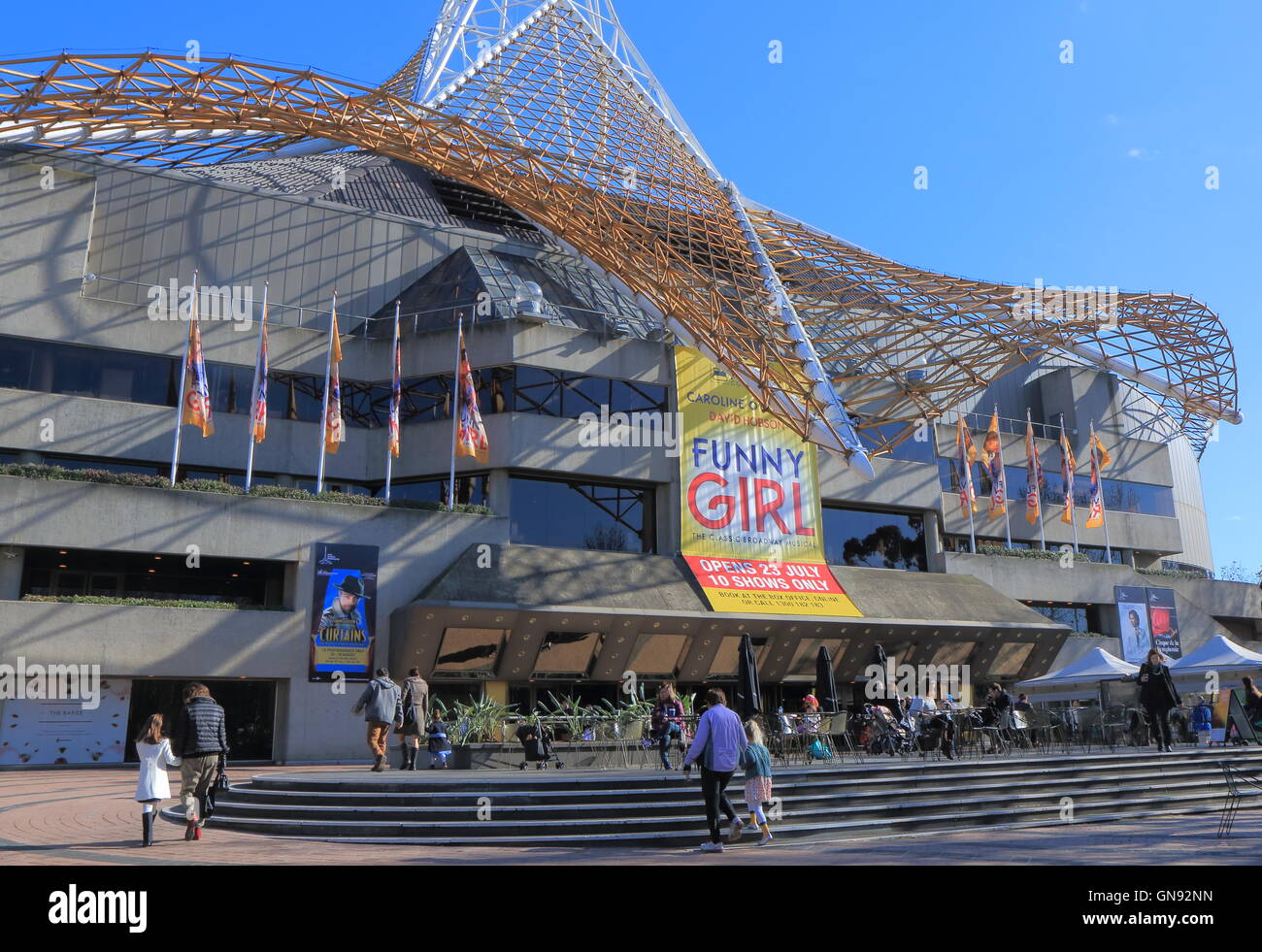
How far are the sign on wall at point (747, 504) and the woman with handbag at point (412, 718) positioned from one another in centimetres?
1575

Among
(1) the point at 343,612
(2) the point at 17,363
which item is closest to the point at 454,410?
(1) the point at 343,612

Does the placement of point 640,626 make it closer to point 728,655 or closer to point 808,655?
point 728,655

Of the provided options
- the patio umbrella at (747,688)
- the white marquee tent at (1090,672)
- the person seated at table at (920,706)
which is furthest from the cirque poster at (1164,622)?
the patio umbrella at (747,688)

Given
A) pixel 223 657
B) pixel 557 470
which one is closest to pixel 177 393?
pixel 223 657

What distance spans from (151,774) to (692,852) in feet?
21.7

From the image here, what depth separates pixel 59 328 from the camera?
32938 mm

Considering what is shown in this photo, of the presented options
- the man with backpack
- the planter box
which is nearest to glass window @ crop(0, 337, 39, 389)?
the man with backpack

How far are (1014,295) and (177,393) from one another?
29.1 meters

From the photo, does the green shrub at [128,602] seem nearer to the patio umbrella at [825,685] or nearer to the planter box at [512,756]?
the planter box at [512,756]

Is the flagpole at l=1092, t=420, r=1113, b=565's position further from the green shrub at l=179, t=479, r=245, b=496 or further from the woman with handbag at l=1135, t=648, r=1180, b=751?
the green shrub at l=179, t=479, r=245, b=496

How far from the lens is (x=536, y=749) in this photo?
20.6 meters

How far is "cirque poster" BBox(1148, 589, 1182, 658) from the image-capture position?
4700 cm

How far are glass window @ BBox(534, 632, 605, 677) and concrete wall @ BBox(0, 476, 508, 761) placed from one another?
429 centimetres
